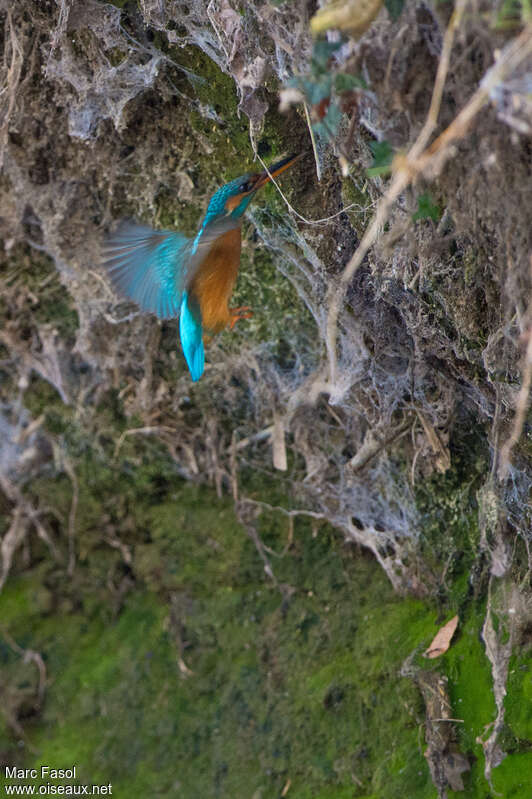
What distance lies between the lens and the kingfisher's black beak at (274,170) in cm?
254

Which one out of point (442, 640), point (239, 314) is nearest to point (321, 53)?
point (239, 314)

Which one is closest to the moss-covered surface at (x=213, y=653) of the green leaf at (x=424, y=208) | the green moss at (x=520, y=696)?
the green moss at (x=520, y=696)

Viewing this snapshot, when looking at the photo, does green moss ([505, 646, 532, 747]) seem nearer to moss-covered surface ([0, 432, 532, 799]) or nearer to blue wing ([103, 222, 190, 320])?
moss-covered surface ([0, 432, 532, 799])

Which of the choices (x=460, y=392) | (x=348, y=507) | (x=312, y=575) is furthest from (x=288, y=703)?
(x=460, y=392)

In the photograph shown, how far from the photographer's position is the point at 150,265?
9.19 ft

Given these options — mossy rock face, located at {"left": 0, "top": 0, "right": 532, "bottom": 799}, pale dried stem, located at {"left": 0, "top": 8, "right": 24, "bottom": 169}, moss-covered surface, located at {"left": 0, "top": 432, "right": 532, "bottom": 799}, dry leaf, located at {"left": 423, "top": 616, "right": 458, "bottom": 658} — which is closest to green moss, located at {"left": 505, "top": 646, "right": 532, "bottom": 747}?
mossy rock face, located at {"left": 0, "top": 0, "right": 532, "bottom": 799}

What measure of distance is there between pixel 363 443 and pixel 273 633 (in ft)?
3.50

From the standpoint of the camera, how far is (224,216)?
257cm

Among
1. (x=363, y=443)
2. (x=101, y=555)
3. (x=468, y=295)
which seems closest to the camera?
(x=468, y=295)

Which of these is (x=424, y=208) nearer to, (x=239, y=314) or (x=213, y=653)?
(x=239, y=314)

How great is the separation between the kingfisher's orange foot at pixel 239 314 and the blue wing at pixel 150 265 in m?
0.32

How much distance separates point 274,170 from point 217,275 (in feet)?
1.33

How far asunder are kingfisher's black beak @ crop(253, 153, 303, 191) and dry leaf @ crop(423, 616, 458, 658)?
1.64m

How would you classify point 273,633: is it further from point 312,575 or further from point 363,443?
point 363,443
